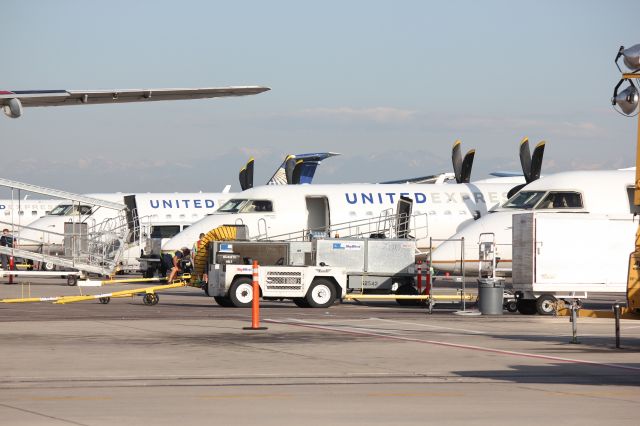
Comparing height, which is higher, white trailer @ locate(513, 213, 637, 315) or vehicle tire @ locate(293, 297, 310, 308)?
white trailer @ locate(513, 213, 637, 315)

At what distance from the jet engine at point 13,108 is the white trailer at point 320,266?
6220 mm

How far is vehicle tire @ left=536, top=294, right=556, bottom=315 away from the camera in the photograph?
2561 centimetres

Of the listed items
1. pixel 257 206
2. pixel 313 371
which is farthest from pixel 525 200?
pixel 313 371

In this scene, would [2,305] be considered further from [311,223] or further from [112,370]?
[112,370]

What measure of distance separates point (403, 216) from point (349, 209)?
6.68 feet

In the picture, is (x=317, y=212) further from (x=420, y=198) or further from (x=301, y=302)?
(x=301, y=302)

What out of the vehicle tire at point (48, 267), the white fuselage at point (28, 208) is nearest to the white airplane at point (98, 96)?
the vehicle tire at point (48, 267)

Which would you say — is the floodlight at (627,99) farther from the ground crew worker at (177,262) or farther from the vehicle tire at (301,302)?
the ground crew worker at (177,262)

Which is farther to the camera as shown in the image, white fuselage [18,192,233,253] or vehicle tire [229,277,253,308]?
white fuselage [18,192,233,253]

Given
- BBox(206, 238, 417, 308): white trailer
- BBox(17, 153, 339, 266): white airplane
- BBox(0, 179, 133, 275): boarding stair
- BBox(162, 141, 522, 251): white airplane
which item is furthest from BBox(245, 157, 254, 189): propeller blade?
BBox(206, 238, 417, 308): white trailer

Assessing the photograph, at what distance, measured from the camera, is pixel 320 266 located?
2820 centimetres

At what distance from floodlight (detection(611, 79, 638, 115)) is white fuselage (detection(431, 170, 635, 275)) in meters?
13.4

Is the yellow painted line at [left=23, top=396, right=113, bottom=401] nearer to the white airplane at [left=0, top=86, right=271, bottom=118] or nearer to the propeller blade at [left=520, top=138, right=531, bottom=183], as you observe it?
the white airplane at [left=0, top=86, right=271, bottom=118]

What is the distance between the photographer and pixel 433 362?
14688 millimetres
